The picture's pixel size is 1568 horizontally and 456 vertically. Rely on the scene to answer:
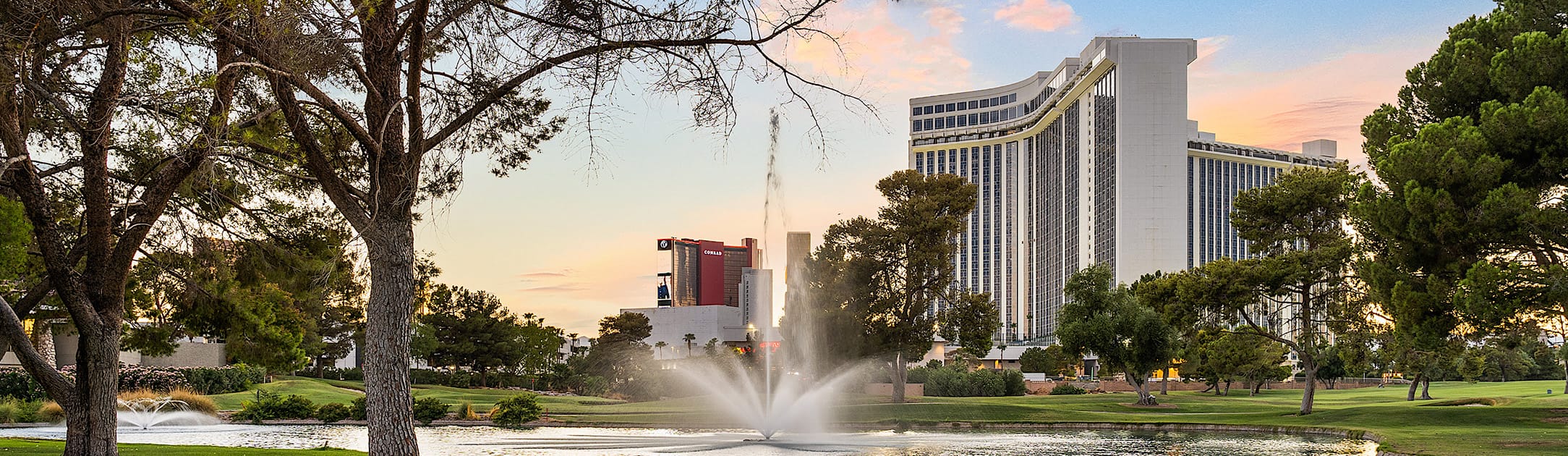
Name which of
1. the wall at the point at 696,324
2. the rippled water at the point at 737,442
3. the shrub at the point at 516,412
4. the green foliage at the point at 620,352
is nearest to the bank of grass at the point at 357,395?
the shrub at the point at 516,412

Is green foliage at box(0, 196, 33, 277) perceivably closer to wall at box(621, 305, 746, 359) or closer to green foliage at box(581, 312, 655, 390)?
green foliage at box(581, 312, 655, 390)

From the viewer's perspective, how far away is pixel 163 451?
17.5 metres

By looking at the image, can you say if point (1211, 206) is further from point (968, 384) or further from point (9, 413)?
point (9, 413)

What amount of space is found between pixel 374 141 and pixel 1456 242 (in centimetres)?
2183

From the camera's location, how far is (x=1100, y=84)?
468ft

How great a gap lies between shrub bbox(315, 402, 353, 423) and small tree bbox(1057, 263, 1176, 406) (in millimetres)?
28967

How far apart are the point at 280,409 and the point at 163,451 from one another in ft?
57.7

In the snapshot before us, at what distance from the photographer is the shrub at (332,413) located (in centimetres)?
3344

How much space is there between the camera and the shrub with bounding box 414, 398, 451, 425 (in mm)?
32125

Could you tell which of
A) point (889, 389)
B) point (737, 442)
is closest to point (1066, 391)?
point (889, 389)

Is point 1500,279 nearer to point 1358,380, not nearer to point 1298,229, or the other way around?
point 1298,229

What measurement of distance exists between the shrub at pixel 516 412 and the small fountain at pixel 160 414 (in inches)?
363

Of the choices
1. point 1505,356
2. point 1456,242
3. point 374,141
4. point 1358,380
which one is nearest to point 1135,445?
point 1456,242

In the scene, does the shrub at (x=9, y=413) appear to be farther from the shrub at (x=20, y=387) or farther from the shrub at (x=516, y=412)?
the shrub at (x=516, y=412)
